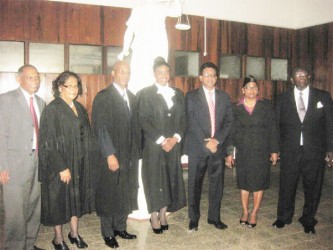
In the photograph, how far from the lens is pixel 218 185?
144 inches

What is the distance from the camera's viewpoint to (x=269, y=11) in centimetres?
898

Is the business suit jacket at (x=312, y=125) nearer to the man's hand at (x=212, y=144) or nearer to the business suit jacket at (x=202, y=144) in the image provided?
the business suit jacket at (x=202, y=144)

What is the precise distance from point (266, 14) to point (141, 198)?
22.9 feet

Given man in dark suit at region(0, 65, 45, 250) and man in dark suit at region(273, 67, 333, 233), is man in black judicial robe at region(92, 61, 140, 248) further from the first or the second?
man in dark suit at region(273, 67, 333, 233)

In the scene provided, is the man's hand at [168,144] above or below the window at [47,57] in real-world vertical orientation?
below

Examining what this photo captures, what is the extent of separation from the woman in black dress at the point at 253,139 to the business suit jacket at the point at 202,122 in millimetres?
126

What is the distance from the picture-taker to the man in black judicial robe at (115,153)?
3221mm

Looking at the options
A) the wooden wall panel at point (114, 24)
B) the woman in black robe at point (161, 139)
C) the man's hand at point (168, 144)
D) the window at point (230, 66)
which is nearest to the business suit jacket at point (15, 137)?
the woman in black robe at point (161, 139)

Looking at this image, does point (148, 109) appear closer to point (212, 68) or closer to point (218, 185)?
point (212, 68)

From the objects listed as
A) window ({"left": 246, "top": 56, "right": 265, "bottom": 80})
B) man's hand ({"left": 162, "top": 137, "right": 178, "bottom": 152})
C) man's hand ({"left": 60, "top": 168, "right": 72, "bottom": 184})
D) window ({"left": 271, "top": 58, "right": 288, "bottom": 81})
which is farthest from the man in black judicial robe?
window ({"left": 271, "top": 58, "right": 288, "bottom": 81})

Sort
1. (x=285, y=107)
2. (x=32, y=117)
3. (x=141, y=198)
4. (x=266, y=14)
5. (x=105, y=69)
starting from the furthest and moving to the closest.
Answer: (x=266, y=14), (x=105, y=69), (x=141, y=198), (x=285, y=107), (x=32, y=117)

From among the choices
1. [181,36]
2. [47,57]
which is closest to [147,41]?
[47,57]

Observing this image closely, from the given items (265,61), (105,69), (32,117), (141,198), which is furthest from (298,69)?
(265,61)

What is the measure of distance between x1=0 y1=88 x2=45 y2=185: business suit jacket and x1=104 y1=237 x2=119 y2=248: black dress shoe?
1.00m
